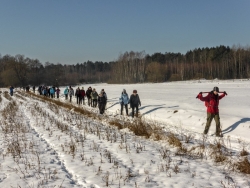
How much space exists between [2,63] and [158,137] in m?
118

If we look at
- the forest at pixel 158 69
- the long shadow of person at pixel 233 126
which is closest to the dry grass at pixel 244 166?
the long shadow of person at pixel 233 126

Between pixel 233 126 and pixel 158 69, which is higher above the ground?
pixel 158 69

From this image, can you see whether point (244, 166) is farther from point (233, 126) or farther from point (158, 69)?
point (158, 69)

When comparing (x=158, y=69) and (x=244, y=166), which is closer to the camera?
(x=244, y=166)

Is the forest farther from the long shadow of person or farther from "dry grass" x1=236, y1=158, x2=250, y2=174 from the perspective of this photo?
"dry grass" x1=236, y1=158, x2=250, y2=174

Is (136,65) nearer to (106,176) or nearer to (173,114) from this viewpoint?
(173,114)

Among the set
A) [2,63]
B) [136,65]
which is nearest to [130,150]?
[136,65]

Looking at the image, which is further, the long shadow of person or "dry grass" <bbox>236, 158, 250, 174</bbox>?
the long shadow of person

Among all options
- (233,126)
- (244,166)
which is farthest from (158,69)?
(244,166)

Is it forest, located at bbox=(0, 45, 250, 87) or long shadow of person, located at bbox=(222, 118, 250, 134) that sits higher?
forest, located at bbox=(0, 45, 250, 87)

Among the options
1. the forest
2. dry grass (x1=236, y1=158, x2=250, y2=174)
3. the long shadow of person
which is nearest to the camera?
dry grass (x1=236, y1=158, x2=250, y2=174)

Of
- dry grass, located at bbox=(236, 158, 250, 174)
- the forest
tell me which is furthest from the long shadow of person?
the forest

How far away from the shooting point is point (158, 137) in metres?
8.16

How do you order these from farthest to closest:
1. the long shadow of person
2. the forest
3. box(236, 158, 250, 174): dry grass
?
1. the forest
2. the long shadow of person
3. box(236, 158, 250, 174): dry grass
